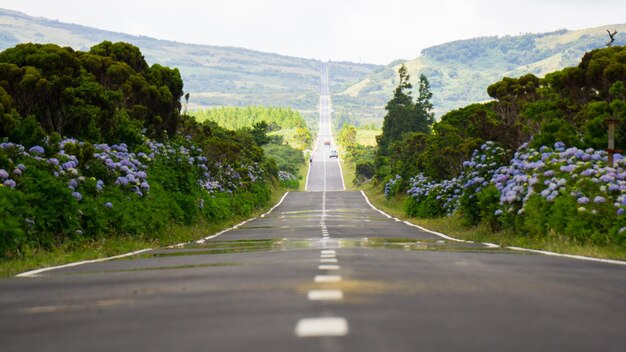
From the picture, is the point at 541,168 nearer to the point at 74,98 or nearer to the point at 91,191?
the point at 91,191

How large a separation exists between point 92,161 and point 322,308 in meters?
19.9

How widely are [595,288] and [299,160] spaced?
158 metres

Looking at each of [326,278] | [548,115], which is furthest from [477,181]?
[326,278]

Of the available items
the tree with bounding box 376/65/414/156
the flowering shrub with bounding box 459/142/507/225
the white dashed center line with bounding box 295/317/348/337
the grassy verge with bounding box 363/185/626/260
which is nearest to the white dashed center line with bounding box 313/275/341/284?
the white dashed center line with bounding box 295/317/348/337

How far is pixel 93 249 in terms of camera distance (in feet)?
71.3

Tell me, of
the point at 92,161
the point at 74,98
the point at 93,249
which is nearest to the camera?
the point at 93,249

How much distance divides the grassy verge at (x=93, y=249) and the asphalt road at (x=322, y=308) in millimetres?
2348

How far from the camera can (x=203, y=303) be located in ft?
30.4

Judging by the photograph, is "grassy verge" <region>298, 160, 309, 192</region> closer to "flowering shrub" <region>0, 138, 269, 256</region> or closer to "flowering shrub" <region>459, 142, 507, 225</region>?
"flowering shrub" <region>0, 138, 269, 256</region>

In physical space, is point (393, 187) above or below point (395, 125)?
below

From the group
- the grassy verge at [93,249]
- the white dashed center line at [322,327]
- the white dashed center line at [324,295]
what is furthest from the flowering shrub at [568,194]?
the white dashed center line at [322,327]

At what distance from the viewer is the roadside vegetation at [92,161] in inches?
824

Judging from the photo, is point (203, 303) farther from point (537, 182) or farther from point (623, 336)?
point (537, 182)

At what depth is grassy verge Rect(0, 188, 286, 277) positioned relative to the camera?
675 inches
